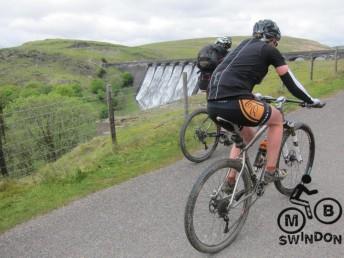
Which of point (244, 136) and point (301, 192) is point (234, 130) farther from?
point (301, 192)

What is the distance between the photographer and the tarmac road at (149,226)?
439 cm

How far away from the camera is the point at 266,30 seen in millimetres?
4461

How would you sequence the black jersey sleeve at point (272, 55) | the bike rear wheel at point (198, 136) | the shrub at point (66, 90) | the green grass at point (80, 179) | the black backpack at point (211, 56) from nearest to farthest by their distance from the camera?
the black jersey sleeve at point (272, 55) → the green grass at point (80, 179) → the bike rear wheel at point (198, 136) → the black backpack at point (211, 56) → the shrub at point (66, 90)

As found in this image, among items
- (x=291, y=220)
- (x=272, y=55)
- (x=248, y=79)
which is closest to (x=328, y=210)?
(x=291, y=220)

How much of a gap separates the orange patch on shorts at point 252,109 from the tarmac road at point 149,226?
126 cm

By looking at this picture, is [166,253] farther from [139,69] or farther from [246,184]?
[139,69]

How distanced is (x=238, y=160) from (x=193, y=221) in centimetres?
78

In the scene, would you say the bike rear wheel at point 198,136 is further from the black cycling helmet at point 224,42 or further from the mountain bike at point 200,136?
the black cycling helmet at point 224,42

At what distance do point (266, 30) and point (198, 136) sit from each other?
3248 millimetres

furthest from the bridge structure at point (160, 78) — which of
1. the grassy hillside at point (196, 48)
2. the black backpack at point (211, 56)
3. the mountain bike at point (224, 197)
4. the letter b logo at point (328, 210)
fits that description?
the mountain bike at point (224, 197)

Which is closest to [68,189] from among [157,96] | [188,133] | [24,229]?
[24,229]

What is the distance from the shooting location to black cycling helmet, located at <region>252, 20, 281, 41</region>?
4.46 m

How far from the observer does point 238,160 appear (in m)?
4.31

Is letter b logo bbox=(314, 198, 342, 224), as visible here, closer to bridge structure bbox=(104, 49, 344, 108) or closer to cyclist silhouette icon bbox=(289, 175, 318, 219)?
cyclist silhouette icon bbox=(289, 175, 318, 219)
